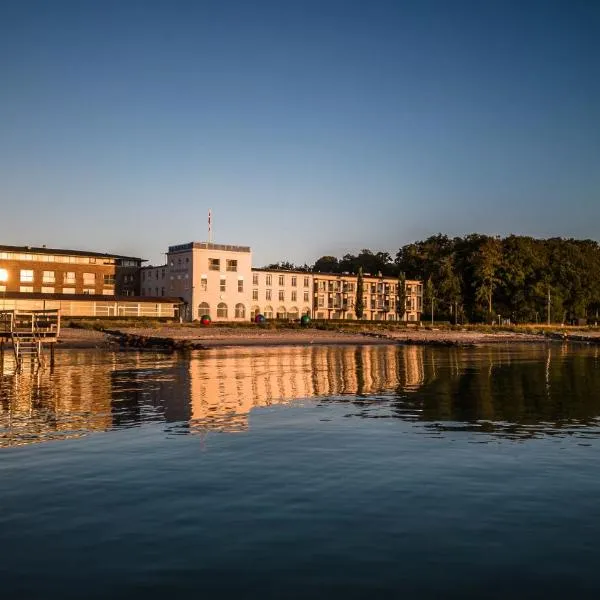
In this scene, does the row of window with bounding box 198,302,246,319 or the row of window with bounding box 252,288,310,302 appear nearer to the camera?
the row of window with bounding box 198,302,246,319

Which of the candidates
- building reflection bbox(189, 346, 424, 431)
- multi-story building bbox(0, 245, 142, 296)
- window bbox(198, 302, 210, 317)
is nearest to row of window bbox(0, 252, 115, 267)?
multi-story building bbox(0, 245, 142, 296)

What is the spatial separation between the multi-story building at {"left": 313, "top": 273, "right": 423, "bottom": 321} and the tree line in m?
3.36

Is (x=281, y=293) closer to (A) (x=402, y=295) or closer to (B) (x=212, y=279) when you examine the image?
(B) (x=212, y=279)

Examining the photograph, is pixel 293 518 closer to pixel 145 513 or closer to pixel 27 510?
pixel 145 513

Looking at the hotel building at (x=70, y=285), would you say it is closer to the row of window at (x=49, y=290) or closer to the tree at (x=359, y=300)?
the row of window at (x=49, y=290)

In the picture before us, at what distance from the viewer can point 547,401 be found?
27766 mm

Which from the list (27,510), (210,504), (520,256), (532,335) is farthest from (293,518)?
(520,256)

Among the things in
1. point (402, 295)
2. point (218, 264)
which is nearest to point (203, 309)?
point (218, 264)

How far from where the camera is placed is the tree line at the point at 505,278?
139375mm

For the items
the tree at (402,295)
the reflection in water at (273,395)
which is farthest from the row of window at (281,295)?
the reflection in water at (273,395)

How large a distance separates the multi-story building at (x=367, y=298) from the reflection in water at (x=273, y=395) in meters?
83.5

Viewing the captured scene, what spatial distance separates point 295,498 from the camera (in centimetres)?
1266

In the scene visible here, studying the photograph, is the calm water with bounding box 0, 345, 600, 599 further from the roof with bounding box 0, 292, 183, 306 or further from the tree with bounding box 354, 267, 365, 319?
the tree with bounding box 354, 267, 365, 319

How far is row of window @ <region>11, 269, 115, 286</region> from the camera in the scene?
10325 cm
